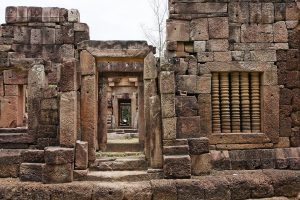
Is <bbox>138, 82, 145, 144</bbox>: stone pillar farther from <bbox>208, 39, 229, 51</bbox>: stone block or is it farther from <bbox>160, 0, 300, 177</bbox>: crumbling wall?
<bbox>208, 39, 229, 51</bbox>: stone block

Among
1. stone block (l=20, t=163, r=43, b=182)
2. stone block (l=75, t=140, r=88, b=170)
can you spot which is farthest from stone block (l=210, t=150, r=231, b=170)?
stone block (l=20, t=163, r=43, b=182)

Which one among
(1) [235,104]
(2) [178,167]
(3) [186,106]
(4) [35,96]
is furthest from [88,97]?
(1) [235,104]

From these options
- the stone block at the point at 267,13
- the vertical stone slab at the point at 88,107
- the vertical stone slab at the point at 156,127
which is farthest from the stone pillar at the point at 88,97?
the stone block at the point at 267,13

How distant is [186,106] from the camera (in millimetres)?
8281

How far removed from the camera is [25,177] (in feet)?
25.4

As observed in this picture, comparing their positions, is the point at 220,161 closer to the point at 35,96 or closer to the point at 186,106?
the point at 186,106

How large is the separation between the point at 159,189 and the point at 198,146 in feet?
4.41

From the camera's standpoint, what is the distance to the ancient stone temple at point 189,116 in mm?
7586

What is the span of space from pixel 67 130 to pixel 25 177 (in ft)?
4.09

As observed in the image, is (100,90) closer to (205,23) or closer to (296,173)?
(205,23)

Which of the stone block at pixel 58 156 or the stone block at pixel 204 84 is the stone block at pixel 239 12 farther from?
the stone block at pixel 58 156

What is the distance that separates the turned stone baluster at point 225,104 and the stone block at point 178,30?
125 centimetres

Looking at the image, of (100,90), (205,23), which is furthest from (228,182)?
(100,90)

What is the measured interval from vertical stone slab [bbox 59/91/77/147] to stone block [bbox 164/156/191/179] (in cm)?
196
